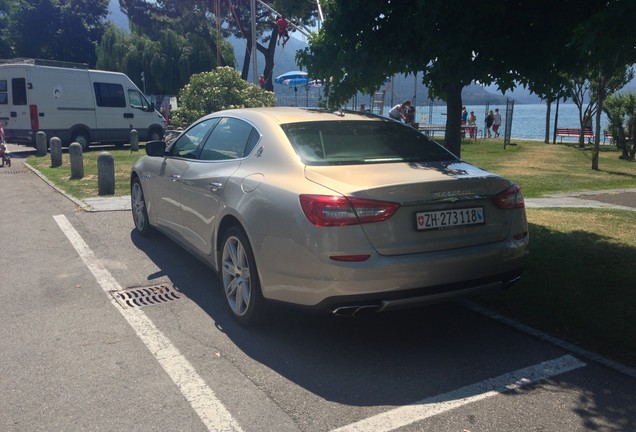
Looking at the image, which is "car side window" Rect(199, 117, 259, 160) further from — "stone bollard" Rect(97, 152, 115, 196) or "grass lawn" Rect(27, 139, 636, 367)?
"stone bollard" Rect(97, 152, 115, 196)

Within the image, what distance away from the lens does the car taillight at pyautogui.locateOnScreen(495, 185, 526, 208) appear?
4.23 metres

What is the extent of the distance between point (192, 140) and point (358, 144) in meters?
2.08

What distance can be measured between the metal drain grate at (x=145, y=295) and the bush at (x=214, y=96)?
12809mm

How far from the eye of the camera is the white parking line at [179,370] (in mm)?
3252

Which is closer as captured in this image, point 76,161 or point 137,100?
point 76,161

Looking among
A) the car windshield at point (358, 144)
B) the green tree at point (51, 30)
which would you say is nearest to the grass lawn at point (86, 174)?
the car windshield at point (358, 144)

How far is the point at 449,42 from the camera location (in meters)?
5.99

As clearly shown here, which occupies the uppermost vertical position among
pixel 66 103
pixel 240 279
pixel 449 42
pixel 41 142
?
pixel 449 42

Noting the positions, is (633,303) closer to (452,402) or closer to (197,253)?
(452,402)

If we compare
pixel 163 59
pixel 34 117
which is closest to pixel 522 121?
pixel 163 59

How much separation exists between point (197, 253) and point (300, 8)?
11.4 feet

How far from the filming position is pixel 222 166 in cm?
506

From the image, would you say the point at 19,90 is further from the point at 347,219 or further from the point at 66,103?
the point at 347,219

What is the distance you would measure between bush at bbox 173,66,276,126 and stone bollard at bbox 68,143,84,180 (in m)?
5.30
